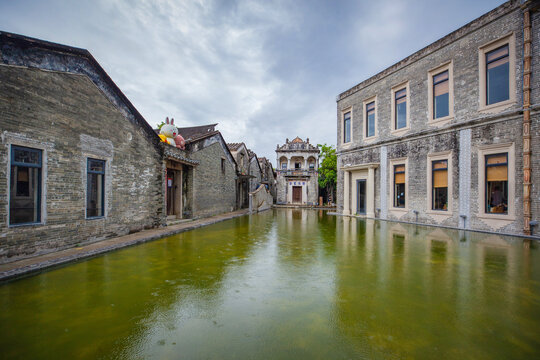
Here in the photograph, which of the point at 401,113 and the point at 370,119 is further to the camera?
the point at 370,119

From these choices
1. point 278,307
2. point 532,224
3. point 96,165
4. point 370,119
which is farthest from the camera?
point 370,119

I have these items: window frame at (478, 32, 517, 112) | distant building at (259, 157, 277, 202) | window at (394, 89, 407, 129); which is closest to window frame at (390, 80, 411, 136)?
window at (394, 89, 407, 129)

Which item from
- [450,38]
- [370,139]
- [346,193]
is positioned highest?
[450,38]

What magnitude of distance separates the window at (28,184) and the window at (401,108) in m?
13.0

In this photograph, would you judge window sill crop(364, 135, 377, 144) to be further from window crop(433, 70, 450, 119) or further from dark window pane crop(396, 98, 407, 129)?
window crop(433, 70, 450, 119)

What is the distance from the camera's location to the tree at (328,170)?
24.1 meters

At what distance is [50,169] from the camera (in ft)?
17.4

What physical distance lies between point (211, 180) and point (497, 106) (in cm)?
1277

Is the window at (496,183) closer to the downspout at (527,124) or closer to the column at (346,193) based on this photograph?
the downspout at (527,124)

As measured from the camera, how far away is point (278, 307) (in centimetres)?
300

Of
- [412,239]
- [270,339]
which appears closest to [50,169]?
[270,339]

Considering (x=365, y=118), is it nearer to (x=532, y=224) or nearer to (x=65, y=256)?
(x=532, y=224)

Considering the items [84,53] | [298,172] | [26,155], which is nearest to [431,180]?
[84,53]

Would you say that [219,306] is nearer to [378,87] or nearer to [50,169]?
[50,169]
